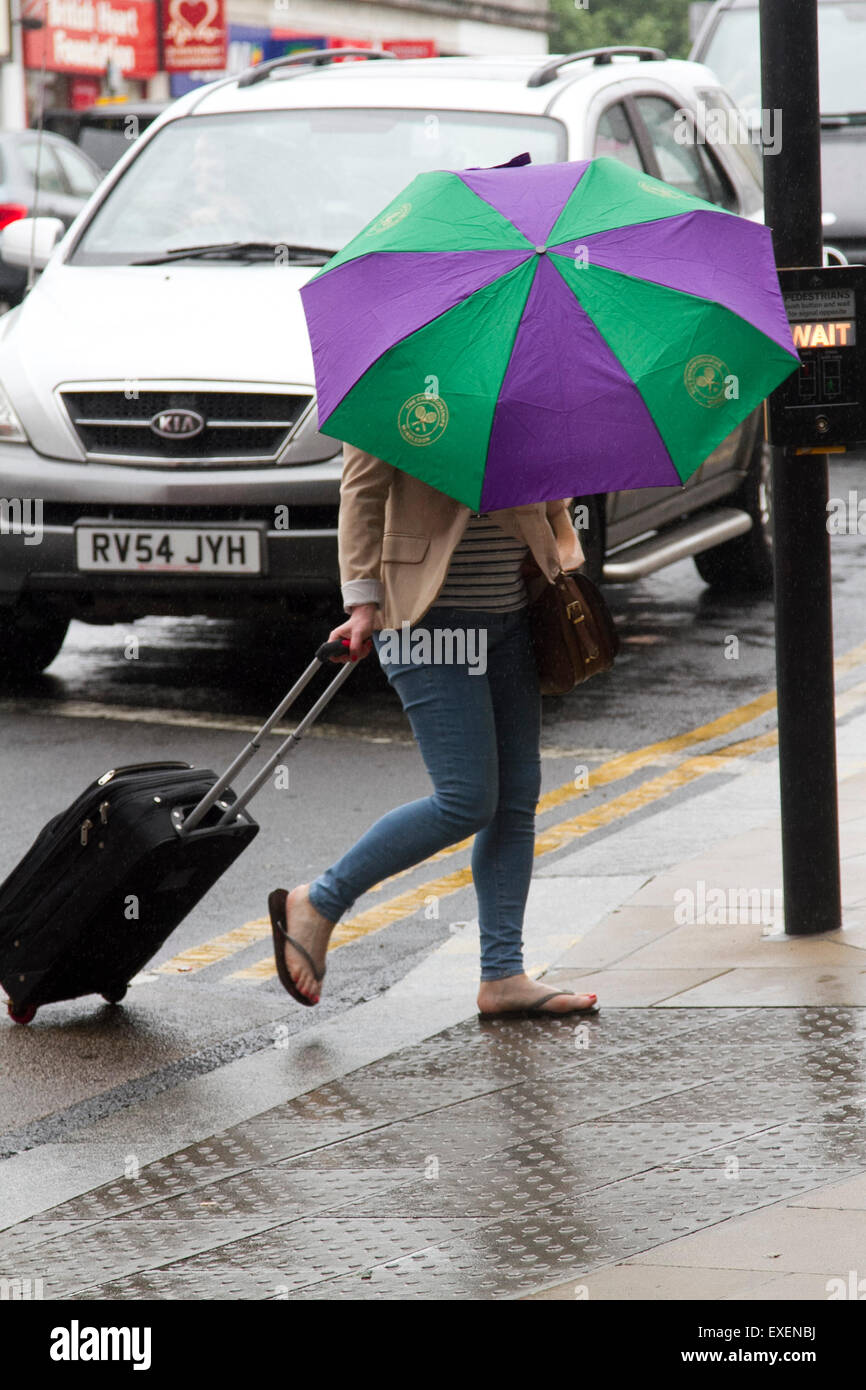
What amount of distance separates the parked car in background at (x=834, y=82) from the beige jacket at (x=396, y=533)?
1069cm

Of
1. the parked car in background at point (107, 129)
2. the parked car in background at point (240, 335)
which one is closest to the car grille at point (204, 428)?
the parked car in background at point (240, 335)

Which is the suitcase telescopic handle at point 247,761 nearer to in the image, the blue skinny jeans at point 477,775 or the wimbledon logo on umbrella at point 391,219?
the blue skinny jeans at point 477,775

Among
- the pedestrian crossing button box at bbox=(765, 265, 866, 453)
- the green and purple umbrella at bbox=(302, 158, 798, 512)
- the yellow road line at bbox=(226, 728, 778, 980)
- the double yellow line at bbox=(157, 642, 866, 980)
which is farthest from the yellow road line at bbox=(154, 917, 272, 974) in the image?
the pedestrian crossing button box at bbox=(765, 265, 866, 453)

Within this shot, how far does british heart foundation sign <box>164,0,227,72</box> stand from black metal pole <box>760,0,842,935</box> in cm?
3411

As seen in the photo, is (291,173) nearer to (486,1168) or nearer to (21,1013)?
(21,1013)

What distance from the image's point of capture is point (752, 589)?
1086cm

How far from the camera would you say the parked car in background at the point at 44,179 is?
21016 millimetres

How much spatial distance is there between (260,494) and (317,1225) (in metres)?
4.18

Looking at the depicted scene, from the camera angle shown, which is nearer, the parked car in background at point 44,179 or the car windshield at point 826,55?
the car windshield at point 826,55

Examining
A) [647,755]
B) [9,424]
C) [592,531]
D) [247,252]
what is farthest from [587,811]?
[247,252]

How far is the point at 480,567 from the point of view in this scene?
4.75m

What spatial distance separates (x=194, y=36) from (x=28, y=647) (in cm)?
3178

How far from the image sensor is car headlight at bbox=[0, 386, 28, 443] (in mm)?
7953

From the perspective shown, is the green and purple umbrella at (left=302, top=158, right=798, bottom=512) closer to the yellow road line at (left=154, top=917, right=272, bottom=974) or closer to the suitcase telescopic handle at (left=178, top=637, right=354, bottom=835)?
the suitcase telescopic handle at (left=178, top=637, right=354, bottom=835)
